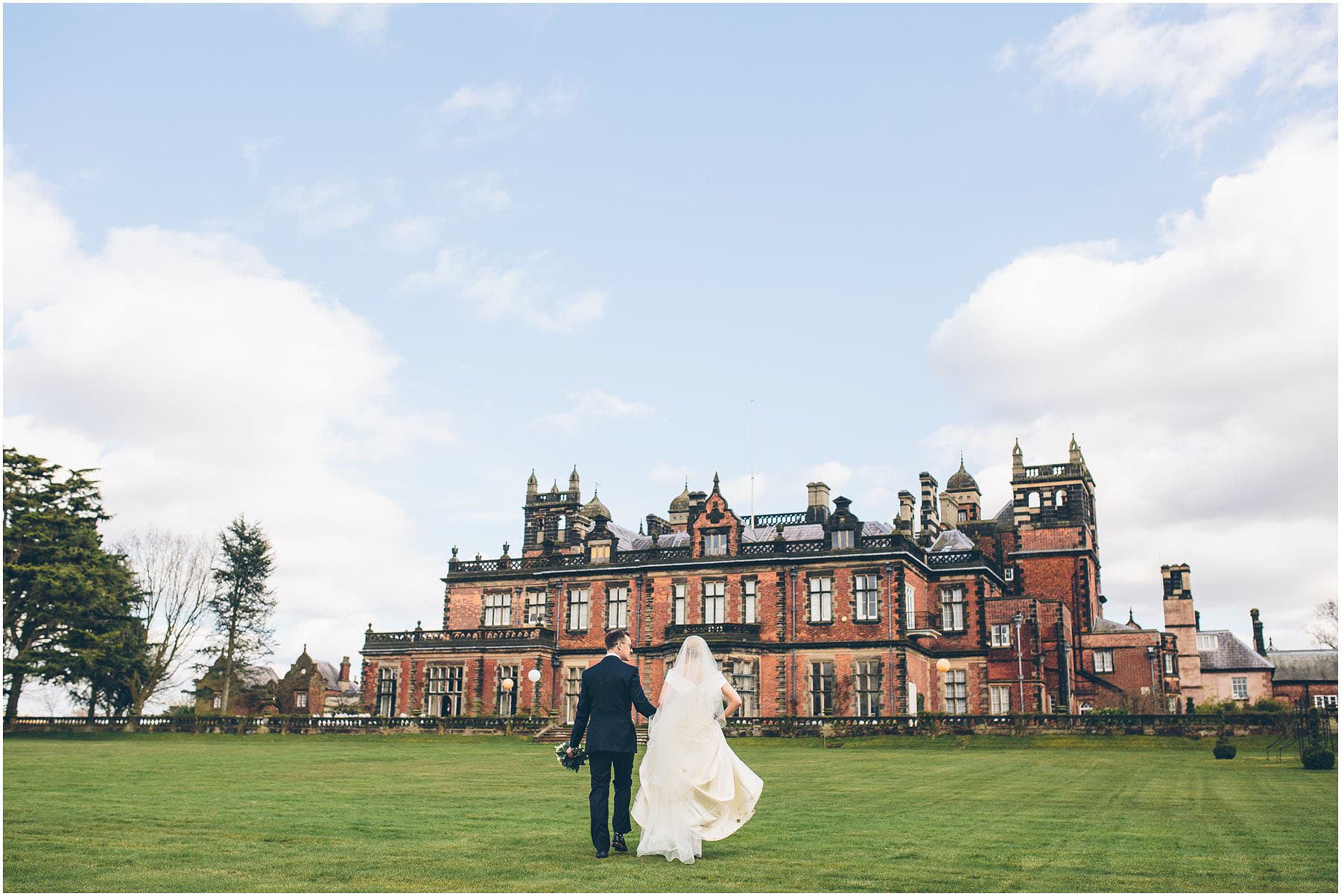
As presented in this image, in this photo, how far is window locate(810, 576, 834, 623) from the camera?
52156 mm

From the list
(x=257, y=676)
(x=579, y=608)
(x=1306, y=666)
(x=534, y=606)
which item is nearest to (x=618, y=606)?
(x=579, y=608)

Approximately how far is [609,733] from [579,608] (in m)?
46.3

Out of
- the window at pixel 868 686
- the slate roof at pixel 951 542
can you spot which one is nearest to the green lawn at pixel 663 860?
the window at pixel 868 686

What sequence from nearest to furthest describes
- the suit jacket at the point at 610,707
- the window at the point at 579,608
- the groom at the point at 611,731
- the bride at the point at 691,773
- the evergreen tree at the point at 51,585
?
the bride at the point at 691,773, the groom at the point at 611,731, the suit jacket at the point at 610,707, the evergreen tree at the point at 51,585, the window at the point at 579,608

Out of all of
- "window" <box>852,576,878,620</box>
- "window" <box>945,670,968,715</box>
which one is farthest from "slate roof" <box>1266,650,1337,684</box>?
"window" <box>852,576,878,620</box>

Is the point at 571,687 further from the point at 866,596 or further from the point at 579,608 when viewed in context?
the point at 866,596

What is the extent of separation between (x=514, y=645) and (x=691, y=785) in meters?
45.8

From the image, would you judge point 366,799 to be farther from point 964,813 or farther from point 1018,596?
point 1018,596

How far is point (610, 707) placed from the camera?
11492 millimetres

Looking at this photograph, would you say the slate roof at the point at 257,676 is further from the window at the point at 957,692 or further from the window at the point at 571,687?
the window at the point at 957,692

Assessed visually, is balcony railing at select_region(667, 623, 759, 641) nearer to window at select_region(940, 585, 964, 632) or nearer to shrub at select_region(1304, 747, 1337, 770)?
window at select_region(940, 585, 964, 632)

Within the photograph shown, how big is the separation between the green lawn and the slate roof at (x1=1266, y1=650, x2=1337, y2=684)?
2304 inches

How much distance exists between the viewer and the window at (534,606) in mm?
58688

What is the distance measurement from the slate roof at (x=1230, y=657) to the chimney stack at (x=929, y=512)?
26132 mm
